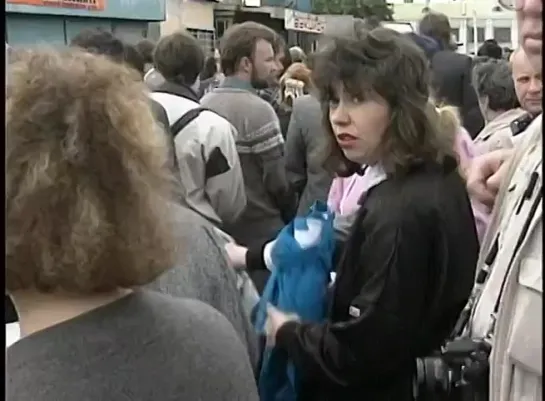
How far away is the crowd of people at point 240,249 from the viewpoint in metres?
1.49

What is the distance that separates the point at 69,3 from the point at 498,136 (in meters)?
9.41

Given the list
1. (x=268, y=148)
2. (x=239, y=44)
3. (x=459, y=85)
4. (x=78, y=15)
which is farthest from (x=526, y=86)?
(x=78, y=15)

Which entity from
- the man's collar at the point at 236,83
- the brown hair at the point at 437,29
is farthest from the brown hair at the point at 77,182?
the brown hair at the point at 437,29

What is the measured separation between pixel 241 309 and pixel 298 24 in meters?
14.1

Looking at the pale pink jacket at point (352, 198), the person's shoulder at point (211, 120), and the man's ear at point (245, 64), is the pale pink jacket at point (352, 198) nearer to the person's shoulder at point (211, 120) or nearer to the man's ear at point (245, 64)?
the person's shoulder at point (211, 120)

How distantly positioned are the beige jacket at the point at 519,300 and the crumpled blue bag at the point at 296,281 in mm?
627

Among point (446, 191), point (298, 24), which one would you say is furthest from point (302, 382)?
point (298, 24)

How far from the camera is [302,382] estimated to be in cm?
240

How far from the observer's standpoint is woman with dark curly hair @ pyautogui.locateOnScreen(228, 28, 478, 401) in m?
2.21

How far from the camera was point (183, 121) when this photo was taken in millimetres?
3498

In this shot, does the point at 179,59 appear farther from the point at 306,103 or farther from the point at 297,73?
the point at 297,73

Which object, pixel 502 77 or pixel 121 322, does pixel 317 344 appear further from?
pixel 502 77

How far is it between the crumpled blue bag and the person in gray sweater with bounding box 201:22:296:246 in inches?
65.3

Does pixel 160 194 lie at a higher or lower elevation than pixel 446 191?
higher
